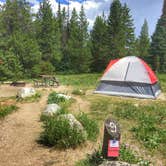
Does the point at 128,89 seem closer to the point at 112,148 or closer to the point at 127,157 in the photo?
the point at 127,157

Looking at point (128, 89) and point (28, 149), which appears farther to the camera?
point (128, 89)

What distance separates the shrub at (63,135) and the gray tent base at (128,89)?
25.8ft

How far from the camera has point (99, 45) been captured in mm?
34875

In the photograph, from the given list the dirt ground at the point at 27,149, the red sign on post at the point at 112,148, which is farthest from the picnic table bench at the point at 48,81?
the red sign on post at the point at 112,148

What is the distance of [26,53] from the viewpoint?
85.8 feet

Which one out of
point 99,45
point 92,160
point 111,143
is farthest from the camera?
point 99,45

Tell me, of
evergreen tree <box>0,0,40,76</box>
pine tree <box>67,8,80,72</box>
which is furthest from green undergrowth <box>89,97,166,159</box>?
pine tree <box>67,8,80,72</box>

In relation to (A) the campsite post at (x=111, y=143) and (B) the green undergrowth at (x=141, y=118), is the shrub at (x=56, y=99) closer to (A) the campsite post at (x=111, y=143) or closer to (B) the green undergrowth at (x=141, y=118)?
(B) the green undergrowth at (x=141, y=118)

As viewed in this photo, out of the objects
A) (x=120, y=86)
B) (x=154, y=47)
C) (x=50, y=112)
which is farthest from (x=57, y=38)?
(x=50, y=112)

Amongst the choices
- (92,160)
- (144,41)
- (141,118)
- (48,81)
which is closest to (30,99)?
(48,81)

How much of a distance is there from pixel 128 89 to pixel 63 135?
27.2 feet

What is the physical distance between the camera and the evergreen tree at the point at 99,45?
112 ft

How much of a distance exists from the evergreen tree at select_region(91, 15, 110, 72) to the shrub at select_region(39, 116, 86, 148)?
2824 centimetres

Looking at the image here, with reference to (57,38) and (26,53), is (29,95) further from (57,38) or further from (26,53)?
(57,38)
